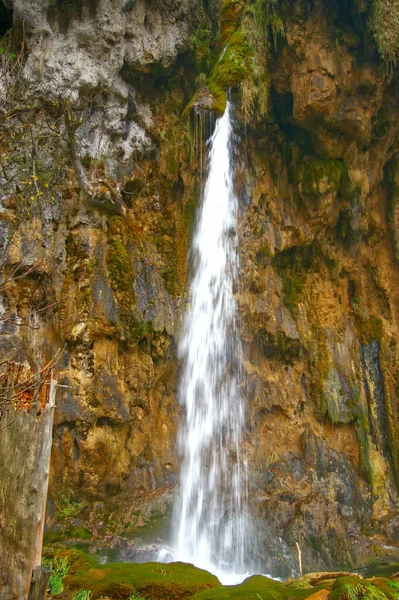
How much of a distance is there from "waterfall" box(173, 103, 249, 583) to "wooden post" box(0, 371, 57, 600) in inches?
218

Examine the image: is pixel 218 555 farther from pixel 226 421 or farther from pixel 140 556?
pixel 226 421

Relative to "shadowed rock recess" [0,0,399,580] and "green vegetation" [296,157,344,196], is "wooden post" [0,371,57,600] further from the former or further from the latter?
"green vegetation" [296,157,344,196]

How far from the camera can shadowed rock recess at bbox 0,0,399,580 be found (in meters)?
9.36

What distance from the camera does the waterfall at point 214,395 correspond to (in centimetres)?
946

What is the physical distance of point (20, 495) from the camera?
12.9 feet

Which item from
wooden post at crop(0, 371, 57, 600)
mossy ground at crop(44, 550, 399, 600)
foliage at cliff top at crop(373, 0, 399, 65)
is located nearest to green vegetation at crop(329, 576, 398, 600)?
mossy ground at crop(44, 550, 399, 600)

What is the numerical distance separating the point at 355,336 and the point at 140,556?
7.92 metres

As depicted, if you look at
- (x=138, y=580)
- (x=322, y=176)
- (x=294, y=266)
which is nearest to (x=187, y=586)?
(x=138, y=580)

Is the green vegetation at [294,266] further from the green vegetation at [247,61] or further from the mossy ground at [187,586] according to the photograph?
the mossy ground at [187,586]

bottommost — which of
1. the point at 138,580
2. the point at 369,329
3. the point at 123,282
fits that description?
the point at 138,580

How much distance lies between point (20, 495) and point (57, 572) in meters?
Result: 2.87

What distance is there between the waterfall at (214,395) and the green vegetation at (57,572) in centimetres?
297

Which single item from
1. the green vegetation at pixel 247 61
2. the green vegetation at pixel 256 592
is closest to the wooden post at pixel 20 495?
the green vegetation at pixel 256 592

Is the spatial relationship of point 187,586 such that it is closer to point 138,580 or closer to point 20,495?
point 138,580
